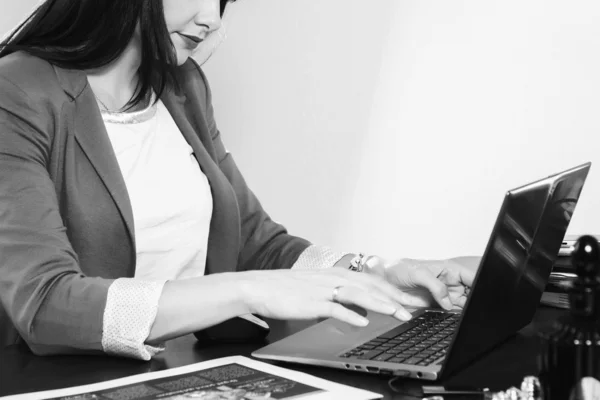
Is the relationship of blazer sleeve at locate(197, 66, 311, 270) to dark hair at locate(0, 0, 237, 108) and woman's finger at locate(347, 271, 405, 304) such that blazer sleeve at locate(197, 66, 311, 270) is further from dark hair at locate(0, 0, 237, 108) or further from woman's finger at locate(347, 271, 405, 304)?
woman's finger at locate(347, 271, 405, 304)

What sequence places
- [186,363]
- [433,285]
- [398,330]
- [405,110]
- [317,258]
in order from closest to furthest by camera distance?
1. [186,363]
2. [398,330]
3. [433,285]
4. [317,258]
5. [405,110]

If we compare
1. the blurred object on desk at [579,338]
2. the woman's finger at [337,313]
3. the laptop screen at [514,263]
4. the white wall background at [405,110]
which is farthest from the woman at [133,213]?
the white wall background at [405,110]

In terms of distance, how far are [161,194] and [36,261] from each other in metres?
0.46

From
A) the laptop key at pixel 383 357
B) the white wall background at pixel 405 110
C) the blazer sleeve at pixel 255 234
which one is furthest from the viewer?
the white wall background at pixel 405 110

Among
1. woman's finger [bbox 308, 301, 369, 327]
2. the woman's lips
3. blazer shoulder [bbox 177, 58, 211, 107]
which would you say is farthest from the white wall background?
woman's finger [bbox 308, 301, 369, 327]

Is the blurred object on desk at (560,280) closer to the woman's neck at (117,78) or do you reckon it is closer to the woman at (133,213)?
the woman at (133,213)

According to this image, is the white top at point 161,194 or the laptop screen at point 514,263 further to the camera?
the white top at point 161,194

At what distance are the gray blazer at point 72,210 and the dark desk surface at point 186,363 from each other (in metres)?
0.04

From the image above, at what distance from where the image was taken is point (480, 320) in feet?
3.37

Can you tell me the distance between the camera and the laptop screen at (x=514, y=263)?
3.12ft

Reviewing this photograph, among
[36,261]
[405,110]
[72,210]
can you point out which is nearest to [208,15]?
[72,210]

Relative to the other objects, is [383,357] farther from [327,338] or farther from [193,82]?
[193,82]

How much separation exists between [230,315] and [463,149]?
1.39 metres

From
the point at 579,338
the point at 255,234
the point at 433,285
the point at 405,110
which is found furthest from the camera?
the point at 405,110
